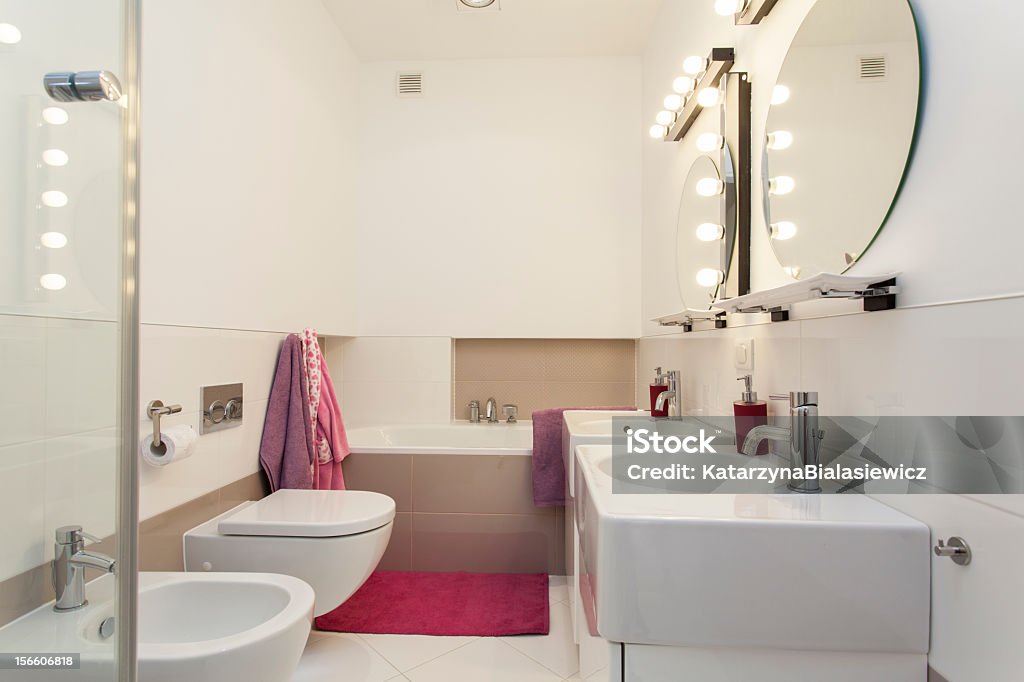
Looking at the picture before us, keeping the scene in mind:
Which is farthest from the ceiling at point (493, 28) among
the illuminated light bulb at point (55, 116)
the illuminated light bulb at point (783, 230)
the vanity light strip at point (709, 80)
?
the illuminated light bulb at point (55, 116)

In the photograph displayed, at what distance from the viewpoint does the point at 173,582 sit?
1547mm

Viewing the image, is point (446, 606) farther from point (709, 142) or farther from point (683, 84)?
point (683, 84)

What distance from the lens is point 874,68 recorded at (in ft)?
3.47

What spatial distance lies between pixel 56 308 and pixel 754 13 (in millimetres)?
1715

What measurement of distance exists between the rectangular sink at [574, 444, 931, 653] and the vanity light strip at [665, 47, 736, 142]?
4.74 feet

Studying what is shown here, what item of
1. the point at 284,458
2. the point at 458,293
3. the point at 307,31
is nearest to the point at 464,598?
the point at 284,458

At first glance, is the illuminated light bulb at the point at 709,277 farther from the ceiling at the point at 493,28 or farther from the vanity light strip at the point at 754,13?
the ceiling at the point at 493,28

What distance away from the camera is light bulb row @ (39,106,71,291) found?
687 mm

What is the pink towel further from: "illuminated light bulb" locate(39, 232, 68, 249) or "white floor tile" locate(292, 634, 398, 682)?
"illuminated light bulb" locate(39, 232, 68, 249)

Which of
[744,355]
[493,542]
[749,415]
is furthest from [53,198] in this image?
[493,542]

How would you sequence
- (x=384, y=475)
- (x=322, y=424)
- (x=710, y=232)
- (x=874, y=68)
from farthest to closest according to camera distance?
(x=384, y=475) < (x=322, y=424) < (x=710, y=232) < (x=874, y=68)

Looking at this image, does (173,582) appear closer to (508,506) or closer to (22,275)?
(22,275)

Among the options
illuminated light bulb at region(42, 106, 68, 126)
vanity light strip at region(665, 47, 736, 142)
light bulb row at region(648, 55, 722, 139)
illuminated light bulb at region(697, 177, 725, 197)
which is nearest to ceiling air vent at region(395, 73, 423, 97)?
light bulb row at region(648, 55, 722, 139)

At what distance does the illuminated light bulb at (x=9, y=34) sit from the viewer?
0.63m
